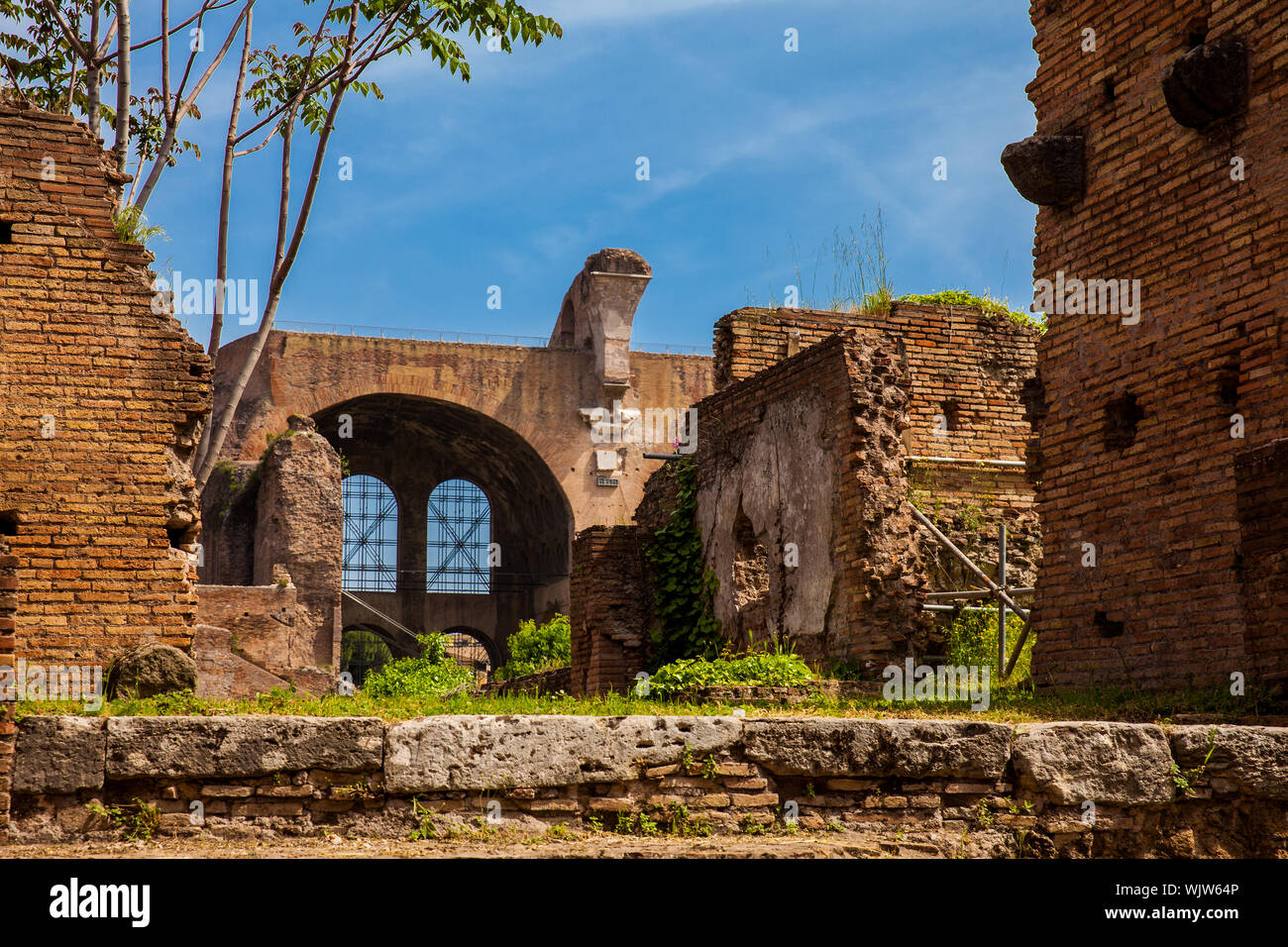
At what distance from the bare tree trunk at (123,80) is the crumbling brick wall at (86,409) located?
2.49 meters

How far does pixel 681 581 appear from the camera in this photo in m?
15.5

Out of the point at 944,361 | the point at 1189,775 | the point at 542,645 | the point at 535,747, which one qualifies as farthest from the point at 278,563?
the point at 1189,775

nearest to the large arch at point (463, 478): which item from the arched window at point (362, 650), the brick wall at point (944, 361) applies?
the arched window at point (362, 650)

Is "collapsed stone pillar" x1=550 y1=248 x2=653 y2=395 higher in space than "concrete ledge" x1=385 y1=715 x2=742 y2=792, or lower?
higher

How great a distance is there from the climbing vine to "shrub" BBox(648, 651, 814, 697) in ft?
11.0

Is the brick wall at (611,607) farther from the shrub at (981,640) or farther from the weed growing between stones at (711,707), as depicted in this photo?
the weed growing between stones at (711,707)

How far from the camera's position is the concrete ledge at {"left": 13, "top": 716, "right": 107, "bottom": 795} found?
576cm

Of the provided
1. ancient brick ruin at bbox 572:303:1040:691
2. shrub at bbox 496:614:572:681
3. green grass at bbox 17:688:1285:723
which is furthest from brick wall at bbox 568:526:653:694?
shrub at bbox 496:614:572:681

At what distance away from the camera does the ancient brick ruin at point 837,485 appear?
1188 centimetres

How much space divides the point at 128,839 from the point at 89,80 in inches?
324

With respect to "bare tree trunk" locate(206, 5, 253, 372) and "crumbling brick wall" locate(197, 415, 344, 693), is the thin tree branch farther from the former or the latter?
"crumbling brick wall" locate(197, 415, 344, 693)

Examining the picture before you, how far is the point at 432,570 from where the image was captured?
31.5 meters

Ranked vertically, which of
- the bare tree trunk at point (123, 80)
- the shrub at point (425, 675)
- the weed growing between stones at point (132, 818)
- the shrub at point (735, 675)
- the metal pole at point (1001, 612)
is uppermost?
the bare tree trunk at point (123, 80)

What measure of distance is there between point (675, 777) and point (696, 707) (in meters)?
0.87
